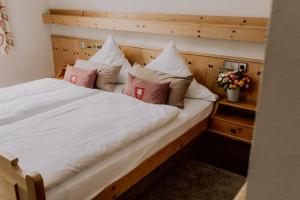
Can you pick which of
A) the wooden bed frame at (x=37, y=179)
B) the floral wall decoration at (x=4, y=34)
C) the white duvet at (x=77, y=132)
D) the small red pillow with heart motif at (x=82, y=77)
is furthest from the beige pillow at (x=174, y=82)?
the floral wall decoration at (x=4, y=34)

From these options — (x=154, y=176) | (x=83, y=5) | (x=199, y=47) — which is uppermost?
(x=83, y=5)

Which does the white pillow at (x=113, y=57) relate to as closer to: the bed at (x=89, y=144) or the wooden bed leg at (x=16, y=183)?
the bed at (x=89, y=144)

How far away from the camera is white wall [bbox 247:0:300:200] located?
17.0 inches

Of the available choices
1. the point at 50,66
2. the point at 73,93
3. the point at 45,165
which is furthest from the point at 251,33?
the point at 50,66

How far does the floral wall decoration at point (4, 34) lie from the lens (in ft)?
11.9

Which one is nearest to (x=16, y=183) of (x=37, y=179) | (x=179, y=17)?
(x=37, y=179)

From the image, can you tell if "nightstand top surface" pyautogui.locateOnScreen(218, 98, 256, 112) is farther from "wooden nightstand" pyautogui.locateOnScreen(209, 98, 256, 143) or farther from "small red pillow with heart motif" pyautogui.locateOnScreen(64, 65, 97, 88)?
"small red pillow with heart motif" pyautogui.locateOnScreen(64, 65, 97, 88)

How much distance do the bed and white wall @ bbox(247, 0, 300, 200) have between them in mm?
1145

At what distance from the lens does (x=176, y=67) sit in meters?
2.90

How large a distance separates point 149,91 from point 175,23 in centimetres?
81

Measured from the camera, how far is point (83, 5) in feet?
12.6

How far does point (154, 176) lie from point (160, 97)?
734mm

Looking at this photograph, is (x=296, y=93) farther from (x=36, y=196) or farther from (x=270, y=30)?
(x=36, y=196)

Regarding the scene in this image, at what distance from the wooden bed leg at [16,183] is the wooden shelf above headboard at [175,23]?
1.77 meters
